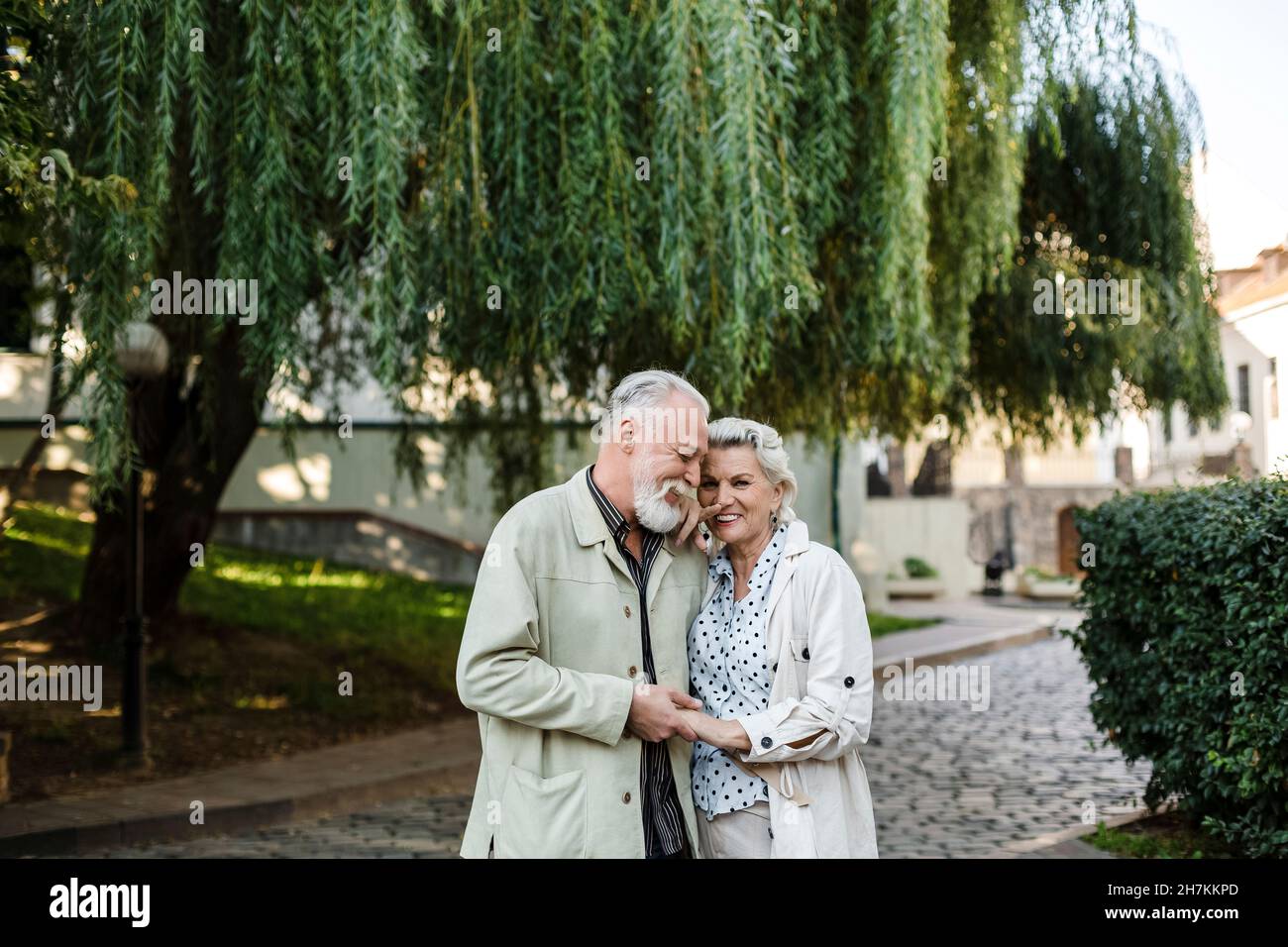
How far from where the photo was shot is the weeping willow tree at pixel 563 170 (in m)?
5.54

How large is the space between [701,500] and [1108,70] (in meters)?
8.58

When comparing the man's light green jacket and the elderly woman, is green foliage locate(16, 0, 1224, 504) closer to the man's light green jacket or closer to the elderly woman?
the elderly woman

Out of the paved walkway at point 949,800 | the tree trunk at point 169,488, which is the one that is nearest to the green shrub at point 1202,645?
the paved walkway at point 949,800

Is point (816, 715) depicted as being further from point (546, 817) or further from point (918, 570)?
point (918, 570)

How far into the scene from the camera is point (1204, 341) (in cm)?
1027

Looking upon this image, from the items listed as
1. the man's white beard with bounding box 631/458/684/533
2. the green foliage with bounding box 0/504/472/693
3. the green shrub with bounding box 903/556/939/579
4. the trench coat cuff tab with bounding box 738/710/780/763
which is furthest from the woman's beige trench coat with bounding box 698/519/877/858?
the green shrub with bounding box 903/556/939/579

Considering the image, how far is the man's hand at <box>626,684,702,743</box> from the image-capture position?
2.85 meters

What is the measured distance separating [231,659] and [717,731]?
390 inches

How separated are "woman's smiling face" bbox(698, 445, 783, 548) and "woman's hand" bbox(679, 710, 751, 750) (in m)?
0.51

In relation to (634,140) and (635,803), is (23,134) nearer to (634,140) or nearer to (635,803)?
(634,140)

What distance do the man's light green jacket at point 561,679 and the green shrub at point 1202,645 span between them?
10.6ft

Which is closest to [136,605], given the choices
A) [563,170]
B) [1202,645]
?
[563,170]

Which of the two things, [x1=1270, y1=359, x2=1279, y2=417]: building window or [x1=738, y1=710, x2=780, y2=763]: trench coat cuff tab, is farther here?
[x1=1270, y1=359, x2=1279, y2=417]: building window

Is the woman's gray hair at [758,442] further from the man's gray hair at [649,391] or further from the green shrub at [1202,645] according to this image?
the green shrub at [1202,645]
